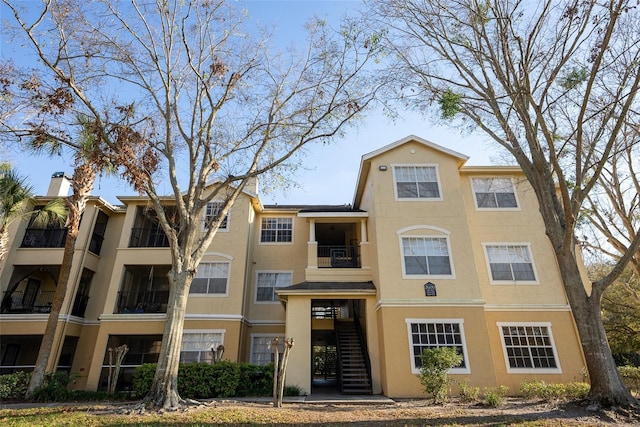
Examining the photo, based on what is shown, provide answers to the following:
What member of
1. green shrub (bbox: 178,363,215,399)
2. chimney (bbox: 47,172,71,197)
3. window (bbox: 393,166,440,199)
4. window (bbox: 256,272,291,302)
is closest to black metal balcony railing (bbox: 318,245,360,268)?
window (bbox: 256,272,291,302)

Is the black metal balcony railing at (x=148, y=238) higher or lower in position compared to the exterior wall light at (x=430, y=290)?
higher

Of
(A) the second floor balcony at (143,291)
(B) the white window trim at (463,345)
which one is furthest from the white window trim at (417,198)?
(A) the second floor balcony at (143,291)

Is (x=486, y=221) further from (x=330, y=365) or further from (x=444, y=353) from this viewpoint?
(x=330, y=365)

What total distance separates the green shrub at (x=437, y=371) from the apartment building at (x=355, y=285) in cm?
147

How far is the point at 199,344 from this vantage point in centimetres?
1579

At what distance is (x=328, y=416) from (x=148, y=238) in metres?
14.2

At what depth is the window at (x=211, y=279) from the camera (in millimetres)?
16781

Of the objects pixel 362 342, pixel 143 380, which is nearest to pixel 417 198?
pixel 362 342

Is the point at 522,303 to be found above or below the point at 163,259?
below

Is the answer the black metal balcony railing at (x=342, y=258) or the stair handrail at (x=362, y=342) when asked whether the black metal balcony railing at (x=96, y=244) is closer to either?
the black metal balcony railing at (x=342, y=258)

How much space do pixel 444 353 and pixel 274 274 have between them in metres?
9.60

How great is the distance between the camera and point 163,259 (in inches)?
693

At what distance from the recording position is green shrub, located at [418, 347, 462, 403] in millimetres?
11172

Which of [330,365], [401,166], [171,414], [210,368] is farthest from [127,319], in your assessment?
[401,166]
